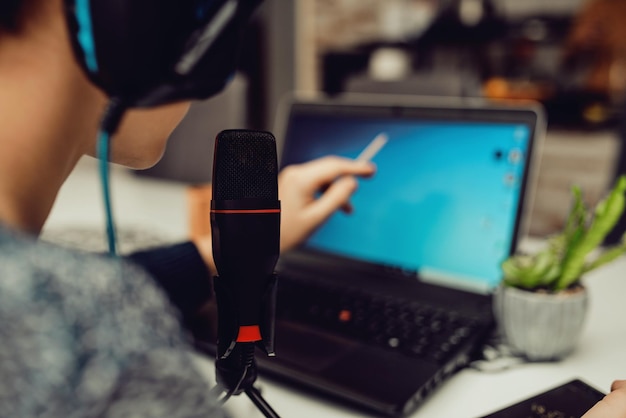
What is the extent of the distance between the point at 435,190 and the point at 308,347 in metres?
0.33

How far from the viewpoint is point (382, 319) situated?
27.8 inches

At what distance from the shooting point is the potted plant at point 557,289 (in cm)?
64

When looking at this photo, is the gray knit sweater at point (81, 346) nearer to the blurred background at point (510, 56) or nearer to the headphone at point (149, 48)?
the headphone at point (149, 48)

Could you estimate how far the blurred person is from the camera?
0.28 metres

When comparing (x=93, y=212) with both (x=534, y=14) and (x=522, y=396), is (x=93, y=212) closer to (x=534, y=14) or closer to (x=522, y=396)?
(x=522, y=396)

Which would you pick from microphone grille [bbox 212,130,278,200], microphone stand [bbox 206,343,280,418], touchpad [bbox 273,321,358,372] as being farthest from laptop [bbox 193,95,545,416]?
microphone grille [bbox 212,130,278,200]

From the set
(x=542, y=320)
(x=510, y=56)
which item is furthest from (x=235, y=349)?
(x=510, y=56)

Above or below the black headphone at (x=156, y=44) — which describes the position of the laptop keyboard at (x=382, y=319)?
below

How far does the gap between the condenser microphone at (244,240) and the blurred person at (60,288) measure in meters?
0.08

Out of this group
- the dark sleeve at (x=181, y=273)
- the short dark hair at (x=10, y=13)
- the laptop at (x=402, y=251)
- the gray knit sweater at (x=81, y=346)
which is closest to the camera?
the gray knit sweater at (x=81, y=346)

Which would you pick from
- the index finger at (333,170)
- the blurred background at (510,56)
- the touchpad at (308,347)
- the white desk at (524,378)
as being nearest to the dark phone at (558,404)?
the white desk at (524,378)

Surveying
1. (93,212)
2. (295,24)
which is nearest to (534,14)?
(295,24)

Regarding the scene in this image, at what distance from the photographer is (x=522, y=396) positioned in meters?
0.60

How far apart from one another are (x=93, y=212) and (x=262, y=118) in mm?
664
